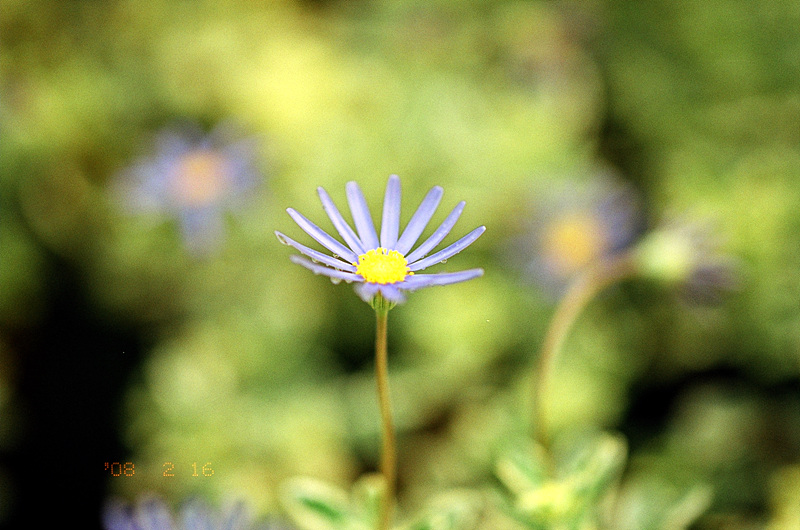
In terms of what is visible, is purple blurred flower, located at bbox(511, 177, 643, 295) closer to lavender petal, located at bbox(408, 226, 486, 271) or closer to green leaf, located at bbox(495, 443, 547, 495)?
green leaf, located at bbox(495, 443, 547, 495)

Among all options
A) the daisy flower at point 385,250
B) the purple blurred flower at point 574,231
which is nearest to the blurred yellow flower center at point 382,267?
the daisy flower at point 385,250

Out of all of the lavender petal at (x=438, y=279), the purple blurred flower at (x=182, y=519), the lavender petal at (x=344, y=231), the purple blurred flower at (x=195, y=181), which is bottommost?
the purple blurred flower at (x=182, y=519)

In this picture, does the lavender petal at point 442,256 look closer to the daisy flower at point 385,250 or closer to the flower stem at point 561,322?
the daisy flower at point 385,250

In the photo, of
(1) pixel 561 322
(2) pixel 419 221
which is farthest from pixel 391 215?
(1) pixel 561 322

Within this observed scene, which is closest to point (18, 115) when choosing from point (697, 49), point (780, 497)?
point (697, 49)

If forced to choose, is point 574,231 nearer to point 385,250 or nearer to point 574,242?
point 574,242

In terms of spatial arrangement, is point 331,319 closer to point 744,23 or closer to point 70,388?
point 70,388
